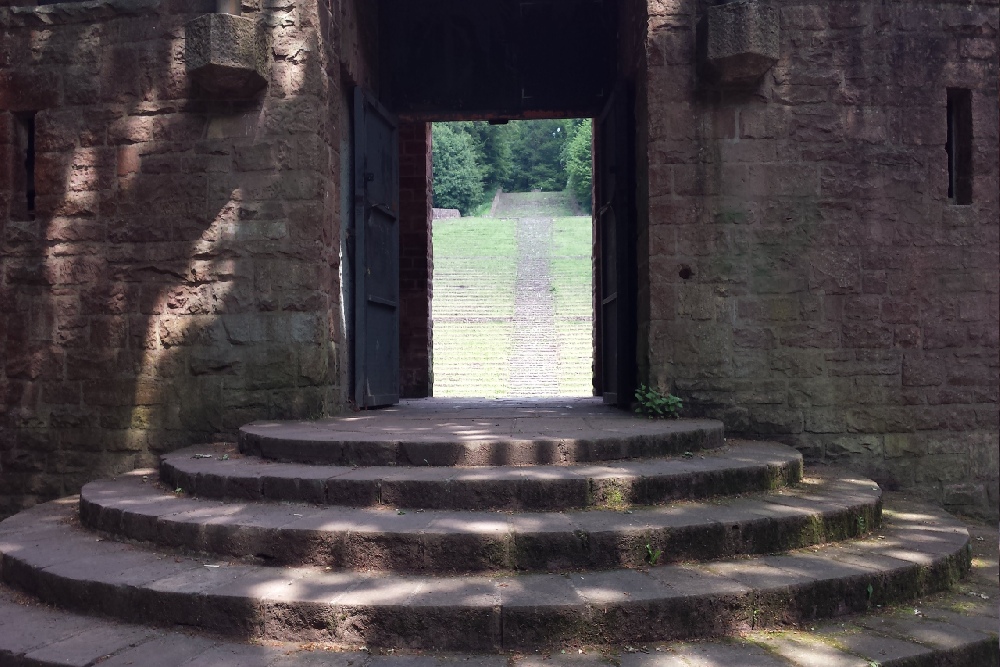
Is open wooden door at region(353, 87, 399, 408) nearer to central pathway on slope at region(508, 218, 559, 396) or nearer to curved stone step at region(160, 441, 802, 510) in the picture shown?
curved stone step at region(160, 441, 802, 510)

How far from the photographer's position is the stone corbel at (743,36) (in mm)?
5145

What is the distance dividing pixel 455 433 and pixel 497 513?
3.31ft

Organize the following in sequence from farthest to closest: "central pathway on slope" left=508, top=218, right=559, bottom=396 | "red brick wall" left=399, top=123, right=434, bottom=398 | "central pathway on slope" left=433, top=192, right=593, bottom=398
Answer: "central pathway on slope" left=433, top=192, right=593, bottom=398, "central pathway on slope" left=508, top=218, right=559, bottom=396, "red brick wall" left=399, top=123, right=434, bottom=398

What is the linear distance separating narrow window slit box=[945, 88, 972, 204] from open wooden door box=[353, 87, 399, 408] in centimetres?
456

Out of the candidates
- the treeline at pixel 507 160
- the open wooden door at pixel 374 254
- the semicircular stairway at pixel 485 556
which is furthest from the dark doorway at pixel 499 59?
the treeline at pixel 507 160

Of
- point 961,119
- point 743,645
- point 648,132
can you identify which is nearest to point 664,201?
point 648,132

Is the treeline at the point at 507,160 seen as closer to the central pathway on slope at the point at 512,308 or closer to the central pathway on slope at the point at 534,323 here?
the central pathway on slope at the point at 512,308

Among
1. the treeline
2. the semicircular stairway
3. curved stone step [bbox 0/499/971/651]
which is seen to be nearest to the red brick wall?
the semicircular stairway

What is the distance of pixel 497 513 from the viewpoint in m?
3.45

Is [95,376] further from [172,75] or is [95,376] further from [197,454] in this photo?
[172,75]

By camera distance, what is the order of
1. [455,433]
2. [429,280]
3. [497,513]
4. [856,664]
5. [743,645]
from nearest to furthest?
[856,664] → [743,645] → [497,513] → [455,433] → [429,280]

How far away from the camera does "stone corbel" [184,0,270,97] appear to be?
5.19 metres

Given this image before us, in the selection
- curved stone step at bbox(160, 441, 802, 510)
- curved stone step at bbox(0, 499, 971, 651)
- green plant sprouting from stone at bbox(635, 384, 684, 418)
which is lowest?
Answer: curved stone step at bbox(0, 499, 971, 651)

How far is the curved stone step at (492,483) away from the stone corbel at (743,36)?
2.78 m
